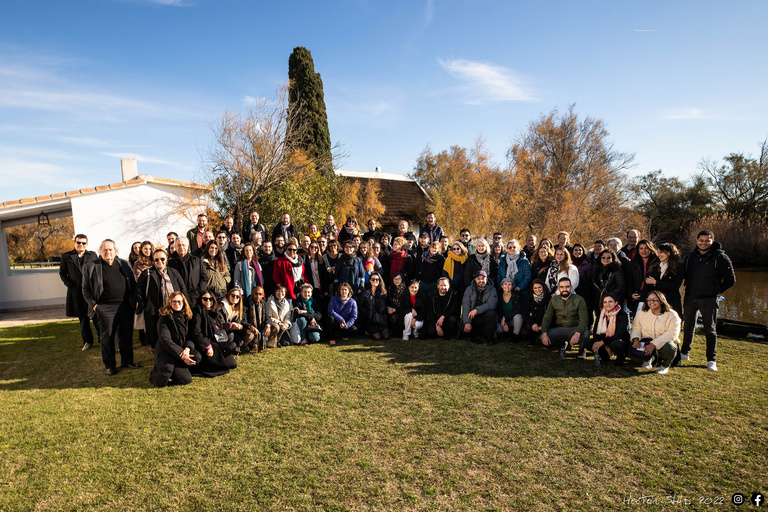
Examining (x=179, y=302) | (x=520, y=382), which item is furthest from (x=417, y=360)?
(x=179, y=302)

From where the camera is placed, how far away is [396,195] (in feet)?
85.9

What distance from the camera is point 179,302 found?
534 cm

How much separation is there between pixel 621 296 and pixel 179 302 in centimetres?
640

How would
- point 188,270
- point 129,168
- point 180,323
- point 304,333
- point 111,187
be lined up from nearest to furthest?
point 180,323 → point 188,270 → point 304,333 → point 111,187 → point 129,168

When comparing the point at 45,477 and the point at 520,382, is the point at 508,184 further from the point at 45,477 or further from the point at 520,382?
the point at 45,477

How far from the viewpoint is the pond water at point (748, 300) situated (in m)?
10.8

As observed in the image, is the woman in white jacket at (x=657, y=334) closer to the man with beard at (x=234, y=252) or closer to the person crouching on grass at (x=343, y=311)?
the person crouching on grass at (x=343, y=311)

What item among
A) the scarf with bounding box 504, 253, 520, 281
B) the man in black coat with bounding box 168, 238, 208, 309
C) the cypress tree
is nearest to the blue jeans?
the man in black coat with bounding box 168, 238, 208, 309

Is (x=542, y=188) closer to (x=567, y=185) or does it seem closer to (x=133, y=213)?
(x=567, y=185)

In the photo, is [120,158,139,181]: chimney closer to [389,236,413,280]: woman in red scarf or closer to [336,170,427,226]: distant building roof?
[389,236,413,280]: woman in red scarf

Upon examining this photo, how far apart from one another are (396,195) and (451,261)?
62.0ft

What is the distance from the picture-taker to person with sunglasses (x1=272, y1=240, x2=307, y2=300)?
7227 millimetres

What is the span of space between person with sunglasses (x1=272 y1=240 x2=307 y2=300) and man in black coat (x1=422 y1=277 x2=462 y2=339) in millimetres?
2437

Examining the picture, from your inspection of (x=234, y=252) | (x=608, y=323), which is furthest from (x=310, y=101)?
(x=608, y=323)
